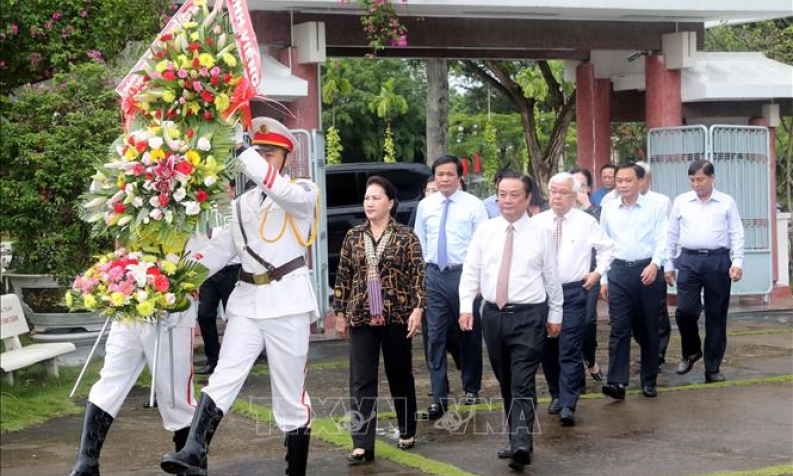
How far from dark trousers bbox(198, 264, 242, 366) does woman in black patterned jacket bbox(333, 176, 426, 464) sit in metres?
3.57

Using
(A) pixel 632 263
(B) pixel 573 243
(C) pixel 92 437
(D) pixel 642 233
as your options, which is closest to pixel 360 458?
(C) pixel 92 437

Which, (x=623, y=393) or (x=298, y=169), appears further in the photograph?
(x=298, y=169)

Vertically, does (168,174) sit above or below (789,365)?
above

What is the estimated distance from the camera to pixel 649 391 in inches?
416

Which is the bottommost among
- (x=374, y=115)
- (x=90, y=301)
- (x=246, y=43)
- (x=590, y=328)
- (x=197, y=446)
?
(x=197, y=446)

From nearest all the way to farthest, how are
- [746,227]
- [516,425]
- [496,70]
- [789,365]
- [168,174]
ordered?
[168,174] < [516,425] < [789,365] < [746,227] < [496,70]

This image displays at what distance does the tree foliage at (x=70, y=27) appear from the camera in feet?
44.3

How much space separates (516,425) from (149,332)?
7.68 ft

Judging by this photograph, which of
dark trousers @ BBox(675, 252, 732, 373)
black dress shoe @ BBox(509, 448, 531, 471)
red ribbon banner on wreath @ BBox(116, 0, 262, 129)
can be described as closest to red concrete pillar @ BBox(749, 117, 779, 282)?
dark trousers @ BBox(675, 252, 732, 373)

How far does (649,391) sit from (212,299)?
4104 millimetres

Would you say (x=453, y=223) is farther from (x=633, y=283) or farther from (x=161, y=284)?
(x=161, y=284)

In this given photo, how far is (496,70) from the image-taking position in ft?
84.7

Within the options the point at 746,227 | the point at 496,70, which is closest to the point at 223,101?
the point at 746,227

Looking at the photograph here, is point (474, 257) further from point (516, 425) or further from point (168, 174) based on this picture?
point (168, 174)
